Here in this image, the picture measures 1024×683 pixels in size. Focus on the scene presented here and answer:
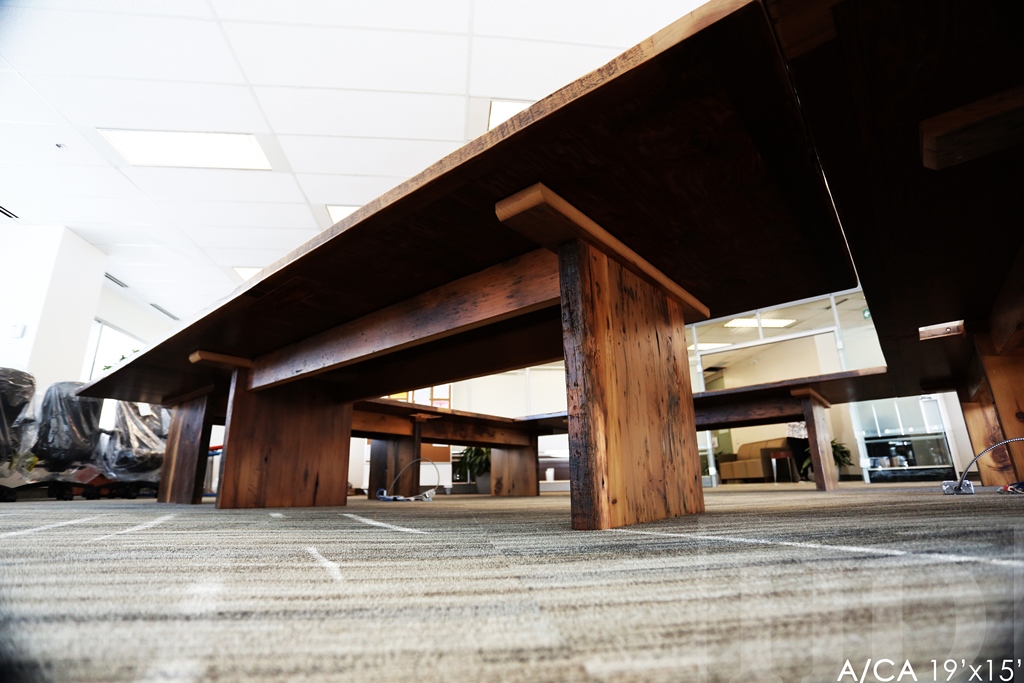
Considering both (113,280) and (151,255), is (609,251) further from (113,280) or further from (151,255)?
(113,280)

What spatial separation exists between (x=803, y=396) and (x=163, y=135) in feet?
16.5

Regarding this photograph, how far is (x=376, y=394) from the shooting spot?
8.37 feet

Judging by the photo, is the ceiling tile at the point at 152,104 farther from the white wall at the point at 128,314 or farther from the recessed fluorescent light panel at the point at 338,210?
the white wall at the point at 128,314

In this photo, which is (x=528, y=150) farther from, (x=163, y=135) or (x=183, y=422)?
(x=163, y=135)

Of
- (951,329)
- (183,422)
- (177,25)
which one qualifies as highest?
(177,25)

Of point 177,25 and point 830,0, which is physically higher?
point 177,25

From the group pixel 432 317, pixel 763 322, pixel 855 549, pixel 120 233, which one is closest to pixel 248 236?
pixel 120 233

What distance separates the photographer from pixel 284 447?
2.44 m

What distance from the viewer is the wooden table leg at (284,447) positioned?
88.7 inches

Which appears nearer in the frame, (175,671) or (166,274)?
(175,671)

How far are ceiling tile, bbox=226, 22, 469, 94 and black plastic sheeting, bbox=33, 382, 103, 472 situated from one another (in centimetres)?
283

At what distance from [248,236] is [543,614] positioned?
18.6 ft

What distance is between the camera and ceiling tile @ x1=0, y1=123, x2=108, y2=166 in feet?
12.1

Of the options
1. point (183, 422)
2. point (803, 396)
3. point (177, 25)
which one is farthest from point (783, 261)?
point (183, 422)
